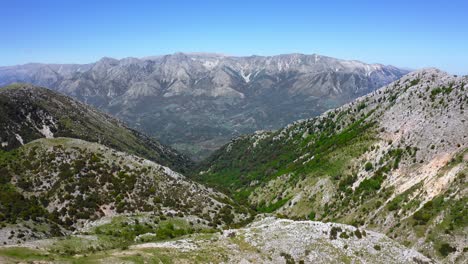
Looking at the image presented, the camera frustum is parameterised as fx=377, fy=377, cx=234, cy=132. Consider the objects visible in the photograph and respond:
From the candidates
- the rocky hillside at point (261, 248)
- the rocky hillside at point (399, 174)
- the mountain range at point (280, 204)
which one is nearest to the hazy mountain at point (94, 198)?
the mountain range at point (280, 204)

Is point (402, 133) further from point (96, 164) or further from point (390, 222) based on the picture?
point (96, 164)

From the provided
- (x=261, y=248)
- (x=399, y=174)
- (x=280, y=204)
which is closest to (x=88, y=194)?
(x=261, y=248)

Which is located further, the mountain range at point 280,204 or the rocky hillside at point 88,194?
the rocky hillside at point 88,194

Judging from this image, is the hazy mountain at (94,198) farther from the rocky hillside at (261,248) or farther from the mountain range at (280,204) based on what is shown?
the rocky hillside at (261,248)

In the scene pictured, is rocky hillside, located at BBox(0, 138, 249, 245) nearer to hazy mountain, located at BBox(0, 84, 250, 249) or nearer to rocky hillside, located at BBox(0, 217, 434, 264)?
hazy mountain, located at BBox(0, 84, 250, 249)

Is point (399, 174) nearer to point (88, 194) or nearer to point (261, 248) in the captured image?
point (261, 248)

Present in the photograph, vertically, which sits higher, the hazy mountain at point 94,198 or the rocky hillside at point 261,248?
the rocky hillside at point 261,248

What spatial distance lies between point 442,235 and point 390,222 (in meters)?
17.7

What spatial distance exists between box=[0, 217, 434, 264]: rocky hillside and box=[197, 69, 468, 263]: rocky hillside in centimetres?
2431

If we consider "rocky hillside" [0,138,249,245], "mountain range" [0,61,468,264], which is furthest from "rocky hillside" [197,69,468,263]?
"rocky hillside" [0,138,249,245]

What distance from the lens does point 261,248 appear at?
4959cm

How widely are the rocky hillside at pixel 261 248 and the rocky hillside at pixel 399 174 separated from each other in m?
24.3

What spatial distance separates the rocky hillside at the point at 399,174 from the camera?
256ft

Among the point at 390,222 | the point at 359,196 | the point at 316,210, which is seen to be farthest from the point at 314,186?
the point at 390,222
